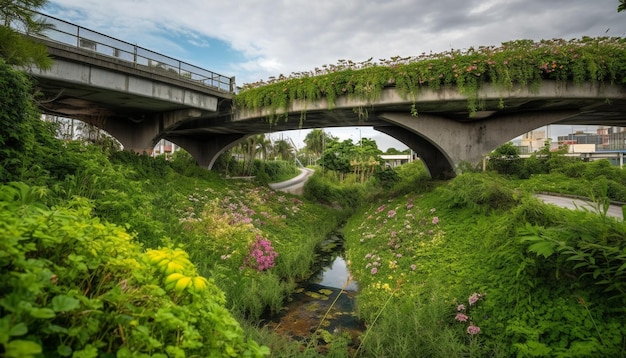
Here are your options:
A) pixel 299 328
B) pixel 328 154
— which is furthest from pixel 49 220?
pixel 328 154

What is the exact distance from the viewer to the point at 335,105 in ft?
45.9

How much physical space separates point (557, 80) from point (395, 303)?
10.3 metres

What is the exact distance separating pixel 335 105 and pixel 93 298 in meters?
13.1

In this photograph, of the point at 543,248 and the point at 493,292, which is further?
the point at 493,292

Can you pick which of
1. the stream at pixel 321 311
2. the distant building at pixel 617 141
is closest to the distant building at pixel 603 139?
the distant building at pixel 617 141

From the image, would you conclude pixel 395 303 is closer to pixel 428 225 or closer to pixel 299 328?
pixel 299 328

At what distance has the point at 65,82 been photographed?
1250 cm

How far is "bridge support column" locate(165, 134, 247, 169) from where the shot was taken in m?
27.7

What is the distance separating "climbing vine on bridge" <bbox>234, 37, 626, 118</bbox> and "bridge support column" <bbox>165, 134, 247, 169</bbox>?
1532 cm

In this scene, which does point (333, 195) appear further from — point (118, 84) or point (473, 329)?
point (473, 329)

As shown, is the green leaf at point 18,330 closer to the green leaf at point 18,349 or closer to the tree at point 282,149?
the green leaf at point 18,349

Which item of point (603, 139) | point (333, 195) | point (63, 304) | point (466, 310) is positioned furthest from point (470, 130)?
point (603, 139)

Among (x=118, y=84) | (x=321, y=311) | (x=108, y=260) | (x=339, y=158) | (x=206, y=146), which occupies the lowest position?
(x=321, y=311)

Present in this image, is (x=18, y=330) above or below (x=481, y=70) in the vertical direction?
below
